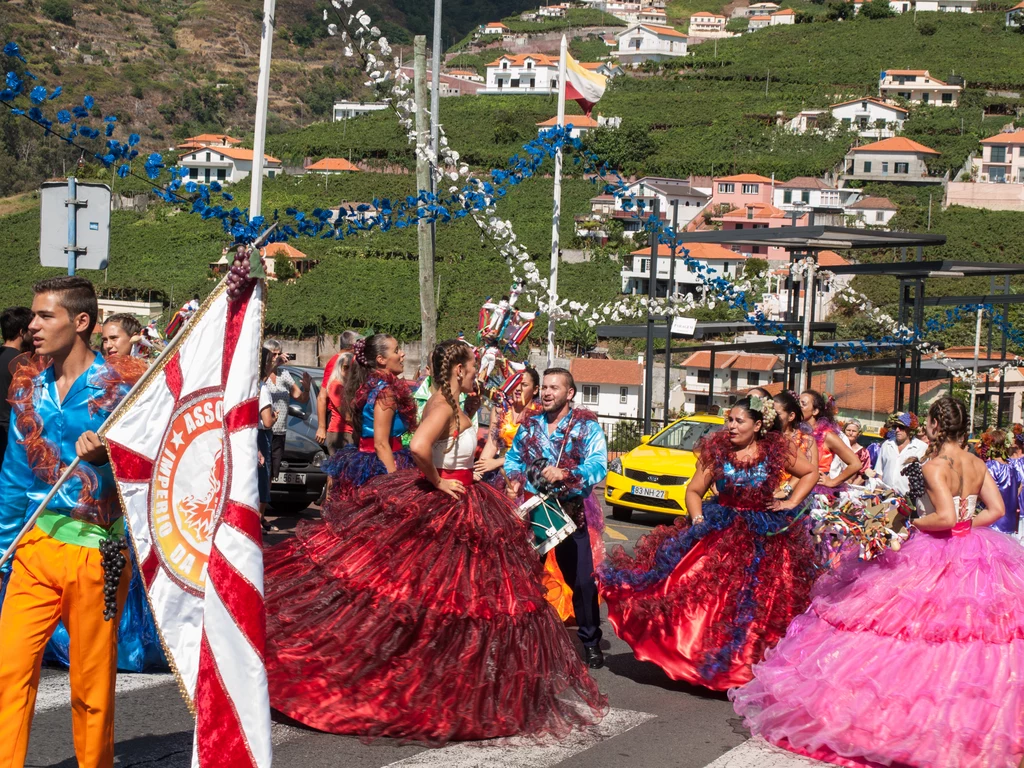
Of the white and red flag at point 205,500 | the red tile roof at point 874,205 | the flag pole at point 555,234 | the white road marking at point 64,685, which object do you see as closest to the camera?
the white and red flag at point 205,500

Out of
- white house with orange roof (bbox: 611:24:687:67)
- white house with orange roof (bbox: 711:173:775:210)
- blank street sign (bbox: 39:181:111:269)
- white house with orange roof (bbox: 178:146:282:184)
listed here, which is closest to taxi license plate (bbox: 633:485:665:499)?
blank street sign (bbox: 39:181:111:269)

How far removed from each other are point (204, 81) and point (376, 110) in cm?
6417

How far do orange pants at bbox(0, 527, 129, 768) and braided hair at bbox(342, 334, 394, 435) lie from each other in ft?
14.5

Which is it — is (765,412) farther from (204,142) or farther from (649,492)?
(204,142)

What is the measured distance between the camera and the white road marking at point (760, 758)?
6.23 meters

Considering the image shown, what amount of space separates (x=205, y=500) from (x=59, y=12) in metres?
205

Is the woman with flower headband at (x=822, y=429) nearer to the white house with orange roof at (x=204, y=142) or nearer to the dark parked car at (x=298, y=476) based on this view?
the dark parked car at (x=298, y=476)

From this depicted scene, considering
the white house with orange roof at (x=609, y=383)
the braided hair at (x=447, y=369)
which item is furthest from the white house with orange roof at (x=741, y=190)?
the braided hair at (x=447, y=369)

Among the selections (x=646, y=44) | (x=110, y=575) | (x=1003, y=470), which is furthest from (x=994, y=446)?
(x=646, y=44)

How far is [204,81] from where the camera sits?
192125 mm

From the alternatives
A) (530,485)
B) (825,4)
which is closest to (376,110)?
(825,4)

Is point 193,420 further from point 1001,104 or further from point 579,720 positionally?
point 1001,104

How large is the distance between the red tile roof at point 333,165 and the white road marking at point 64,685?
339 ft

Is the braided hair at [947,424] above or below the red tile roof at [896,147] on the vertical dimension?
below
